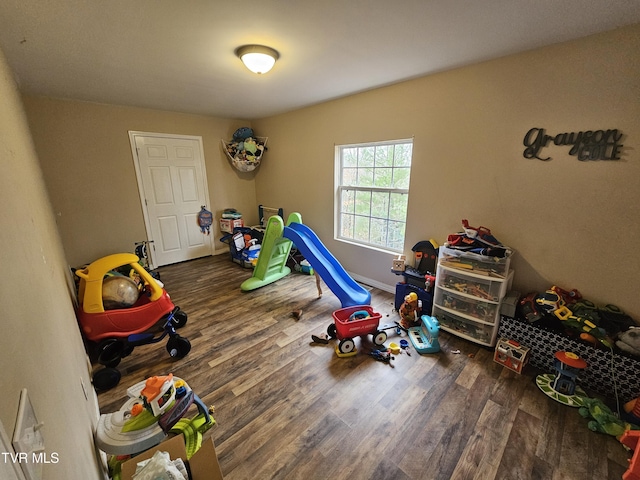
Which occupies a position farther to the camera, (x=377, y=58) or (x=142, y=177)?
(x=142, y=177)

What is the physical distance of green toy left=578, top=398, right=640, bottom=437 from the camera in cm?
150

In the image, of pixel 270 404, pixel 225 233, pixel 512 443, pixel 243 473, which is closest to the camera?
pixel 243 473

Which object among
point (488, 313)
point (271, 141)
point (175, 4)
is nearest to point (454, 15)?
point (175, 4)

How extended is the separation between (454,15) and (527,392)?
8.25 ft

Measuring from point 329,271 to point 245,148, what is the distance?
292cm

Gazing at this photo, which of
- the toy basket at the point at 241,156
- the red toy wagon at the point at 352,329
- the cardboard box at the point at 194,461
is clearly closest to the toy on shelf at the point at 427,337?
the red toy wagon at the point at 352,329

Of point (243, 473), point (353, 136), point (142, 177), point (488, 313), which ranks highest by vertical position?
point (353, 136)

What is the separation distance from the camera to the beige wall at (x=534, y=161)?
1727 millimetres

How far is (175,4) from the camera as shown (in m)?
1.41

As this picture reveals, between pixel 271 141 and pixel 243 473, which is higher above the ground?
pixel 271 141

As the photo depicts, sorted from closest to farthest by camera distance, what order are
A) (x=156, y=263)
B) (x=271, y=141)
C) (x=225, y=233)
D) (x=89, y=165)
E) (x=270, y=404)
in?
1. (x=270, y=404)
2. (x=89, y=165)
3. (x=156, y=263)
4. (x=271, y=141)
5. (x=225, y=233)

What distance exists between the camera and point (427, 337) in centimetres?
229

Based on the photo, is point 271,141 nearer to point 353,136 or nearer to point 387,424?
point 353,136

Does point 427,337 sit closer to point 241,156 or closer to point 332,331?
point 332,331
